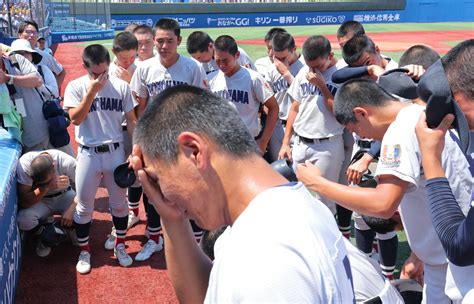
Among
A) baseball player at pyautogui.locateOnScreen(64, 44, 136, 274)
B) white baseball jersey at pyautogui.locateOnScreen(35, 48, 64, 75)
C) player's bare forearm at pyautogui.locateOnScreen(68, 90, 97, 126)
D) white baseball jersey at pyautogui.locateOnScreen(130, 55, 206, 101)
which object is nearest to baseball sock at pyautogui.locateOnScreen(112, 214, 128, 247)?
baseball player at pyautogui.locateOnScreen(64, 44, 136, 274)

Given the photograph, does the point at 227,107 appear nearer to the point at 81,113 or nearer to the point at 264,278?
the point at 264,278

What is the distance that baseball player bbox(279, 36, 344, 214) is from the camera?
4433mm

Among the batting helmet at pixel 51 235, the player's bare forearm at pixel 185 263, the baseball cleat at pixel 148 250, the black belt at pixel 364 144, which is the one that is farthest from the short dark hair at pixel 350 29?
the player's bare forearm at pixel 185 263

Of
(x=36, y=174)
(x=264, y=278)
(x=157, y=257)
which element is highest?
(x=264, y=278)

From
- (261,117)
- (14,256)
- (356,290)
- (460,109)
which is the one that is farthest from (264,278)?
(261,117)

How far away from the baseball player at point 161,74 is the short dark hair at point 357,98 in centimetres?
199

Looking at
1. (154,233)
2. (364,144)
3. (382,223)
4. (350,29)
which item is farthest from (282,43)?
(382,223)

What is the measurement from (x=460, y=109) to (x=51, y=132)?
14.3ft

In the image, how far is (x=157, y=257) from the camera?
4.71 m

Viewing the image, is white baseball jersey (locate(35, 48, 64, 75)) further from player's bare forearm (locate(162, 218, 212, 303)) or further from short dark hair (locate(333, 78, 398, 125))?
player's bare forearm (locate(162, 218, 212, 303))

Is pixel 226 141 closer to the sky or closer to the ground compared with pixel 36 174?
closer to the sky

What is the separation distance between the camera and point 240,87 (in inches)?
187

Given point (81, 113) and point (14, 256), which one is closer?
point (14, 256)

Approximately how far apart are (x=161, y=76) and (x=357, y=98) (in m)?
2.39
